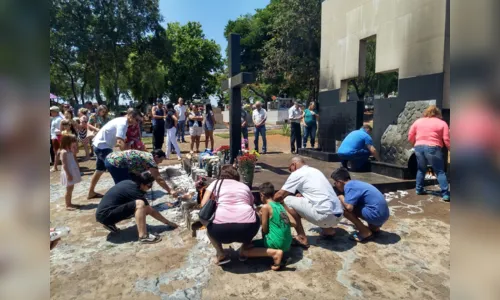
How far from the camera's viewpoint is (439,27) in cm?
608

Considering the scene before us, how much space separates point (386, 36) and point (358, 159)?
2753mm

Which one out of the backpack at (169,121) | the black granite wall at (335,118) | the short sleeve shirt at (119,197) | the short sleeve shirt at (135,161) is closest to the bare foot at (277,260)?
the short sleeve shirt at (119,197)

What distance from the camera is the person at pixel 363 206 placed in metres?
4.11

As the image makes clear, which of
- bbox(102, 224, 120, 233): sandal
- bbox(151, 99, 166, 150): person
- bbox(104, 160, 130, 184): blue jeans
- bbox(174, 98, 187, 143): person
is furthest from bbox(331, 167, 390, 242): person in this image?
bbox(174, 98, 187, 143): person

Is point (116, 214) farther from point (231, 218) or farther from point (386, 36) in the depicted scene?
point (386, 36)

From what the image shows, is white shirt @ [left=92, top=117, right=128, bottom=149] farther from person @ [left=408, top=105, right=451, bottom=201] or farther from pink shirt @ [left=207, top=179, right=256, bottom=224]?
person @ [left=408, top=105, right=451, bottom=201]

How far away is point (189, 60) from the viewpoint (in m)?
38.2

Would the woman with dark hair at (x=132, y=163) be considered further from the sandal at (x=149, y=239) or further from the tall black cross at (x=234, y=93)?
the tall black cross at (x=234, y=93)

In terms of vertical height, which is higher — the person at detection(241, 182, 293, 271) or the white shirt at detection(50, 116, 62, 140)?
the white shirt at detection(50, 116, 62, 140)

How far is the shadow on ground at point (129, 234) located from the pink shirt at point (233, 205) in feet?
4.60

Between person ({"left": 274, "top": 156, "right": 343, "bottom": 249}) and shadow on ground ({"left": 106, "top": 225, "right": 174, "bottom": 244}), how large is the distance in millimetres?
1742

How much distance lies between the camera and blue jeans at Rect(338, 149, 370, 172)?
22.8 ft
